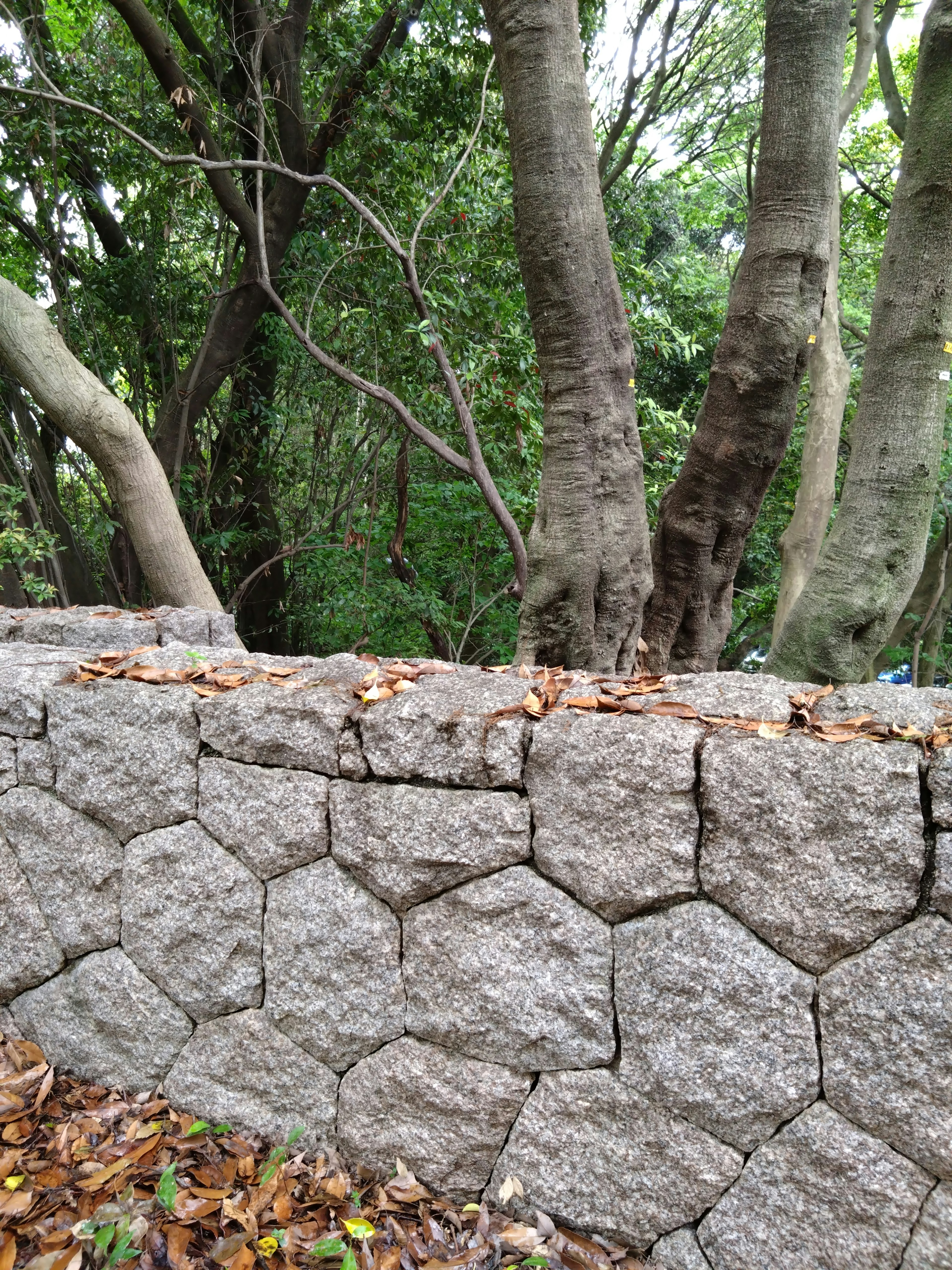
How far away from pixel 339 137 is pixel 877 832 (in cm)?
570

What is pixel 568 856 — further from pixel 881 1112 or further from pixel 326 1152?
pixel 326 1152

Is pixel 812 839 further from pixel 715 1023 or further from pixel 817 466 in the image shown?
pixel 817 466

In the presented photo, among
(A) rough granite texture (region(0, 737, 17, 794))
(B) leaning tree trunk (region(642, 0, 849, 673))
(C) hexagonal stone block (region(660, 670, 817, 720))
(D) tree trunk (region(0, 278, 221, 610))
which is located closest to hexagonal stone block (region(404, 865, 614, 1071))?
(C) hexagonal stone block (region(660, 670, 817, 720))

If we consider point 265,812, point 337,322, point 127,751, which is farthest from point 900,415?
point 337,322

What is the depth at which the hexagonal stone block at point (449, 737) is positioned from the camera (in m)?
1.72

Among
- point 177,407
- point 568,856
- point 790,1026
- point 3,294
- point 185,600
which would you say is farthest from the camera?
point 177,407

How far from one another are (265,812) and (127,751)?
0.43 m

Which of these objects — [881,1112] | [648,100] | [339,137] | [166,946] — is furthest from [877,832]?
[648,100]

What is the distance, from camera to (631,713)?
1701 millimetres

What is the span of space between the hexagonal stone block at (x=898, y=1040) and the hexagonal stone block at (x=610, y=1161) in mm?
303

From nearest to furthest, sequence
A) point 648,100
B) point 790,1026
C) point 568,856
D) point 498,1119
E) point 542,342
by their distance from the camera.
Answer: point 790,1026
point 568,856
point 498,1119
point 542,342
point 648,100

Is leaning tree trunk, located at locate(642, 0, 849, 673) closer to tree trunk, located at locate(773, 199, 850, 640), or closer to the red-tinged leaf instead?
the red-tinged leaf

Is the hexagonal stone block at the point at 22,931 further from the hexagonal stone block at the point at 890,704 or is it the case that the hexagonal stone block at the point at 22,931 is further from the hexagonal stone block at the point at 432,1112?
A: the hexagonal stone block at the point at 890,704

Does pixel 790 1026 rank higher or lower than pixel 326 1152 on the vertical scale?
higher
